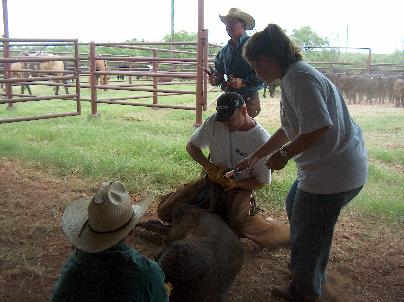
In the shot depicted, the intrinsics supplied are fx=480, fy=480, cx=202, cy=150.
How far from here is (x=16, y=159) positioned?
5934 millimetres

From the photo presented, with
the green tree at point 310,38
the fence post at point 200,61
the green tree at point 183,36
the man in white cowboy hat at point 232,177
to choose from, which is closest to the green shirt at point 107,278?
the man in white cowboy hat at point 232,177

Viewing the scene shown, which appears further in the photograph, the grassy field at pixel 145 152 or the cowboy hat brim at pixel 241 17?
the grassy field at pixel 145 152

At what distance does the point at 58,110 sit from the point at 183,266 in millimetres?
8381

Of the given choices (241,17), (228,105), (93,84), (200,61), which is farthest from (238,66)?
(93,84)

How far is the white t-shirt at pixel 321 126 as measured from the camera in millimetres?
2238

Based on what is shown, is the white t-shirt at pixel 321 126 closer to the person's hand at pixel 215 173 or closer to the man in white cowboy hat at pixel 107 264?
Answer: the person's hand at pixel 215 173

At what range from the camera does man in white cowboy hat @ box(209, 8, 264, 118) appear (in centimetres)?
458

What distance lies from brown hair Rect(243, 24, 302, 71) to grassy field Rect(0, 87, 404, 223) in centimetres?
219

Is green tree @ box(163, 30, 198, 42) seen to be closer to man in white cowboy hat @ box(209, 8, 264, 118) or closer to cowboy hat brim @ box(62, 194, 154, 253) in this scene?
man in white cowboy hat @ box(209, 8, 264, 118)

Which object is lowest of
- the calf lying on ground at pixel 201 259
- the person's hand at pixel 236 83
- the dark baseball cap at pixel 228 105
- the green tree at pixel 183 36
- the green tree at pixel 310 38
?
the calf lying on ground at pixel 201 259

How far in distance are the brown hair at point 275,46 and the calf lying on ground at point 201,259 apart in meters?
1.05

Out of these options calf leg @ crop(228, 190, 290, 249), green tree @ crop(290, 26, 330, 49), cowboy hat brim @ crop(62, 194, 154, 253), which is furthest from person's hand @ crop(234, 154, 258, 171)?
green tree @ crop(290, 26, 330, 49)

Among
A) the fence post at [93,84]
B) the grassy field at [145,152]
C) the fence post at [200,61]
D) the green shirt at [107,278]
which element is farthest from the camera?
the fence post at [93,84]

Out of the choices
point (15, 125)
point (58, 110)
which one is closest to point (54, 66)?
point (58, 110)
